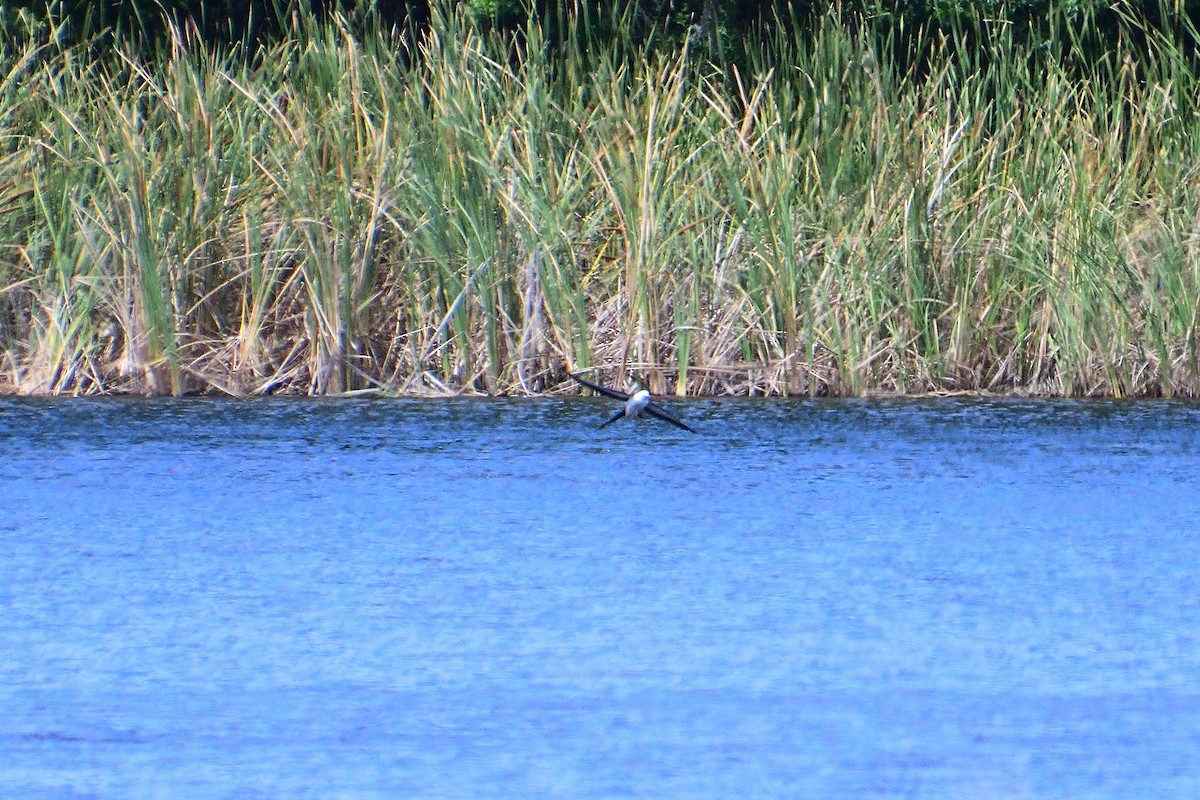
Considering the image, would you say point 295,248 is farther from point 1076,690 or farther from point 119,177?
point 1076,690

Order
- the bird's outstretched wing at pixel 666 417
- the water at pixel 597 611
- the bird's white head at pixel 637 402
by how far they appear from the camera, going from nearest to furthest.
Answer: the water at pixel 597 611 → the bird's outstretched wing at pixel 666 417 → the bird's white head at pixel 637 402

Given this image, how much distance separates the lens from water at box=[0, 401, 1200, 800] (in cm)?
334

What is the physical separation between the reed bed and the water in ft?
2.76

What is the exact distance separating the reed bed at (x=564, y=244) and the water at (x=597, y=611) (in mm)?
840

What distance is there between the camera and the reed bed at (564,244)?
8.12 metres

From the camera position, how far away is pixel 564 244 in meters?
8.21

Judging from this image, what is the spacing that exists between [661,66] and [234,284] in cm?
205

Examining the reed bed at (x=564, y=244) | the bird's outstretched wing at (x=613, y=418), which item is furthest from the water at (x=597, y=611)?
the reed bed at (x=564, y=244)

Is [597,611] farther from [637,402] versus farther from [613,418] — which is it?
[613,418]

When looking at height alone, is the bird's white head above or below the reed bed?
below

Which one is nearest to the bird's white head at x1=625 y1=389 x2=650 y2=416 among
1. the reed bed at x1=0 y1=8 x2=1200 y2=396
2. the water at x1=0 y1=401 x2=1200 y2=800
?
the water at x1=0 y1=401 x2=1200 y2=800

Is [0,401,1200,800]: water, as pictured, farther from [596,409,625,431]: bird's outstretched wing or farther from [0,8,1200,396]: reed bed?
[0,8,1200,396]: reed bed

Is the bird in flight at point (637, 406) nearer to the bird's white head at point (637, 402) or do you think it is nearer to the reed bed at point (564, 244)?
the bird's white head at point (637, 402)

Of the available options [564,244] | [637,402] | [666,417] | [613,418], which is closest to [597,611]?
[666,417]
